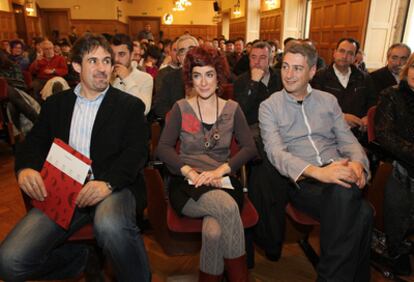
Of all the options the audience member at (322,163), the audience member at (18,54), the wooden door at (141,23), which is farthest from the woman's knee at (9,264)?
the wooden door at (141,23)

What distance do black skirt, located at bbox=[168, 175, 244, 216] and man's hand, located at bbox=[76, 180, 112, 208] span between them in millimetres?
366

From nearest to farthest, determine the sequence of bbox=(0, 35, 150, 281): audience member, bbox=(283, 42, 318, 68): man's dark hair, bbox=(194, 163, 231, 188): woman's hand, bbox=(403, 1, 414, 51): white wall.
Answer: bbox=(0, 35, 150, 281): audience member → bbox=(194, 163, 231, 188): woman's hand → bbox=(283, 42, 318, 68): man's dark hair → bbox=(403, 1, 414, 51): white wall

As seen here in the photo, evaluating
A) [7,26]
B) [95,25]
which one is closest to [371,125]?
[7,26]

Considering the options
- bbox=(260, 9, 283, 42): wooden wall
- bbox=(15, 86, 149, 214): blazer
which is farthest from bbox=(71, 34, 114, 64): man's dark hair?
bbox=(260, 9, 283, 42): wooden wall

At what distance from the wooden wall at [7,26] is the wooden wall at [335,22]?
32.2 feet

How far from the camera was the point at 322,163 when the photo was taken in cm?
185

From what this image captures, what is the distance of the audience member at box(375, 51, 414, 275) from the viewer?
6.19ft

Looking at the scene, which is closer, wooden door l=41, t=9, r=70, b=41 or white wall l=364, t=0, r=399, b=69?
white wall l=364, t=0, r=399, b=69

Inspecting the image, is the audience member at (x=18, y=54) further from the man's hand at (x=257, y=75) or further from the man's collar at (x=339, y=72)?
the man's collar at (x=339, y=72)

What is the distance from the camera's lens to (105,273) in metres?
1.92

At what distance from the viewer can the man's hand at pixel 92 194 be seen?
1447 millimetres

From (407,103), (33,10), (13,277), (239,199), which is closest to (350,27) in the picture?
(407,103)

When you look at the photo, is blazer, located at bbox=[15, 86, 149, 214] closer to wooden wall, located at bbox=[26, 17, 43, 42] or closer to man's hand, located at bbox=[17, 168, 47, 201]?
man's hand, located at bbox=[17, 168, 47, 201]

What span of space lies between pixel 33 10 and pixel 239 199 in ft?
48.7
